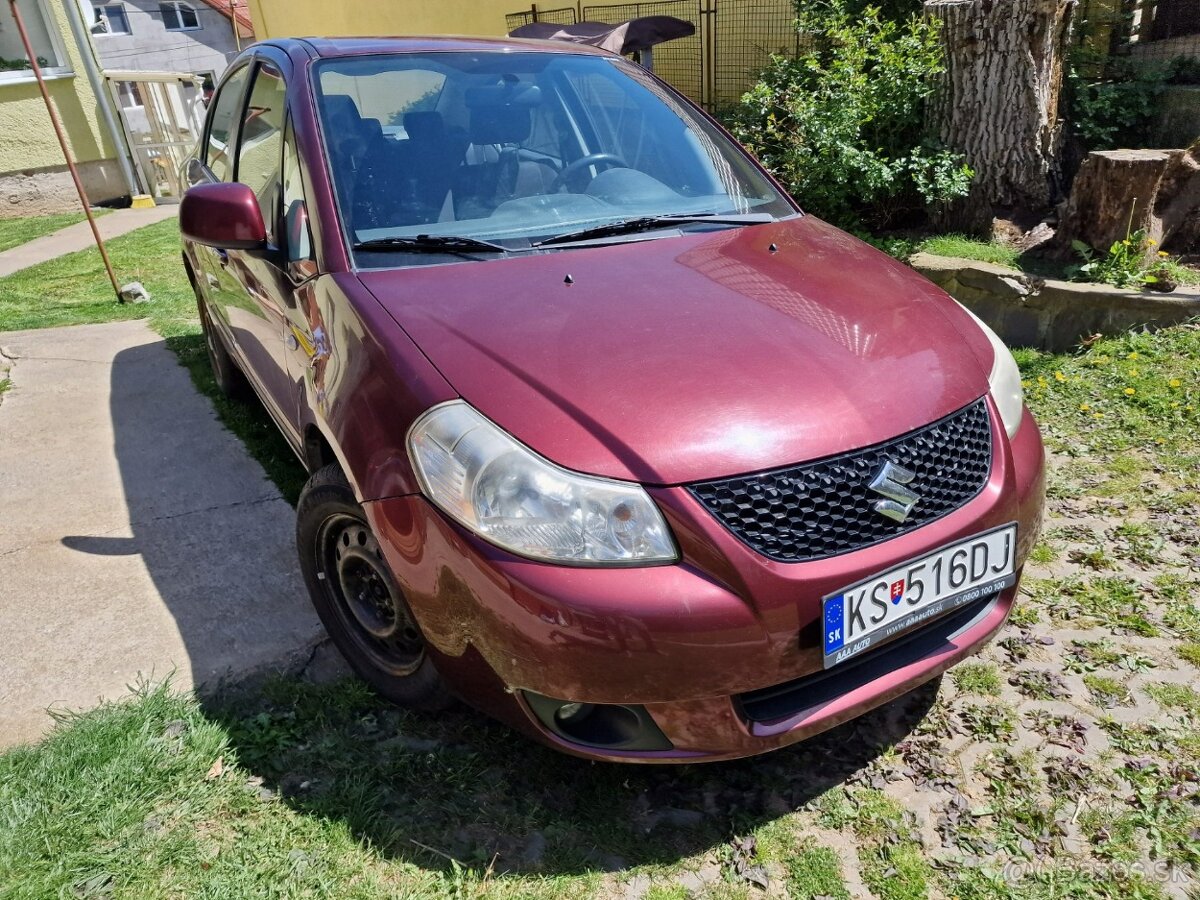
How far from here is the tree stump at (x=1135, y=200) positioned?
4637 millimetres

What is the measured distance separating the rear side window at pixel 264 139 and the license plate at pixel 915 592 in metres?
2.08

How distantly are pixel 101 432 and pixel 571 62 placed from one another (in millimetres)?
2927

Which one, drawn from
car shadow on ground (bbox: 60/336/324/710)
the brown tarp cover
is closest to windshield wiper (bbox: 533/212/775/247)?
car shadow on ground (bbox: 60/336/324/710)

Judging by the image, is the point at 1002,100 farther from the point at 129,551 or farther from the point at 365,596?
the point at 129,551

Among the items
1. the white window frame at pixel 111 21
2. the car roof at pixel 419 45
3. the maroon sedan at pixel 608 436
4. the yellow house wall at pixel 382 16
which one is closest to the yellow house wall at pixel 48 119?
the yellow house wall at pixel 382 16

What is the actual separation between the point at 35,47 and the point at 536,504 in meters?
13.5

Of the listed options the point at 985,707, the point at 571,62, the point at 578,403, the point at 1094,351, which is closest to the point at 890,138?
the point at 1094,351

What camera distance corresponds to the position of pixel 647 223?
256 cm

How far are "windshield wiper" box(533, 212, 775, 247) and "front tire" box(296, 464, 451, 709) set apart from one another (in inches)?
35.9

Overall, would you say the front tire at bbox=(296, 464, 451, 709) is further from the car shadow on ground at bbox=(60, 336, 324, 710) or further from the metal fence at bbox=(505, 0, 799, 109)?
the metal fence at bbox=(505, 0, 799, 109)

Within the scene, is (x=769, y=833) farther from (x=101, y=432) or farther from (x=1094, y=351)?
(x=101, y=432)

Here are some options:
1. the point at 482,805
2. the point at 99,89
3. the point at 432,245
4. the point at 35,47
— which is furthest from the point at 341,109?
the point at 35,47

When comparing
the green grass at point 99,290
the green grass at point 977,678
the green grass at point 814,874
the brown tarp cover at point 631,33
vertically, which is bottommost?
the green grass at point 99,290

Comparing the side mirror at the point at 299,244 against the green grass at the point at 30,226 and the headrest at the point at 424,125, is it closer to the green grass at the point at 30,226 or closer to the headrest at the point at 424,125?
the headrest at the point at 424,125
